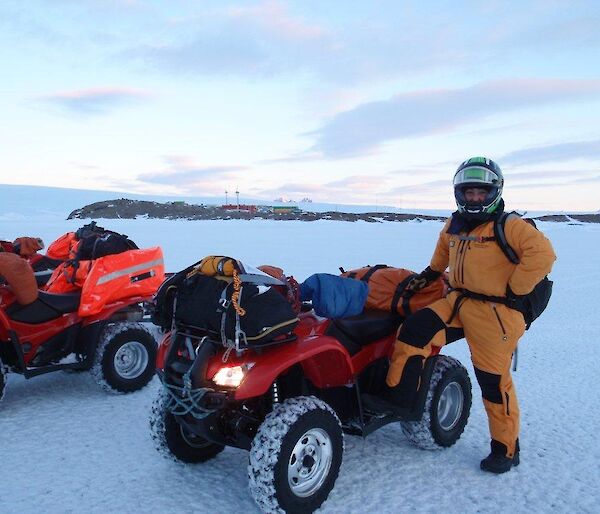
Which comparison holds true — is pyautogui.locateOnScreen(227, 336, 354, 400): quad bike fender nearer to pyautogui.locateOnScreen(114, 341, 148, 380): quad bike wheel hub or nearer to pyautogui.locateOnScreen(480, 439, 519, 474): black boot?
pyautogui.locateOnScreen(480, 439, 519, 474): black boot

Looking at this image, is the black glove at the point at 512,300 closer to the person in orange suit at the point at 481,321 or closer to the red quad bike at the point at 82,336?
the person in orange suit at the point at 481,321

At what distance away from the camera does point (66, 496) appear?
3307mm

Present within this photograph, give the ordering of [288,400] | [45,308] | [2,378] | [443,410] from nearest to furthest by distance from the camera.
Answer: [288,400] → [443,410] → [2,378] → [45,308]

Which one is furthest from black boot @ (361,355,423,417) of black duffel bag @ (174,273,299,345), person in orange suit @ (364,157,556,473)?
black duffel bag @ (174,273,299,345)

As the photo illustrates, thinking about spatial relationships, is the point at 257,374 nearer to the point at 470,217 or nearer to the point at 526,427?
the point at 470,217

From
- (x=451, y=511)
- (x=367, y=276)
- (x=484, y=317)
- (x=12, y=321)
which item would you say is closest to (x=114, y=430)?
(x=12, y=321)

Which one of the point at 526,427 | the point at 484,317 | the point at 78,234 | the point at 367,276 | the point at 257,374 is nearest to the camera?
the point at 257,374

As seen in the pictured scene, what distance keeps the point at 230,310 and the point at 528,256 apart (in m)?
1.85

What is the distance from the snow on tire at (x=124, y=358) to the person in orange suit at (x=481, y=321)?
2.48 meters

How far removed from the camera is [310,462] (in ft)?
10.3

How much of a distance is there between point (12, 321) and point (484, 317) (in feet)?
12.6

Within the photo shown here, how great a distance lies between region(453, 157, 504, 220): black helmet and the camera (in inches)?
143

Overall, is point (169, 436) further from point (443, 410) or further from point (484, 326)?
point (484, 326)

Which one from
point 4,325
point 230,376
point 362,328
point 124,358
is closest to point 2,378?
point 4,325
